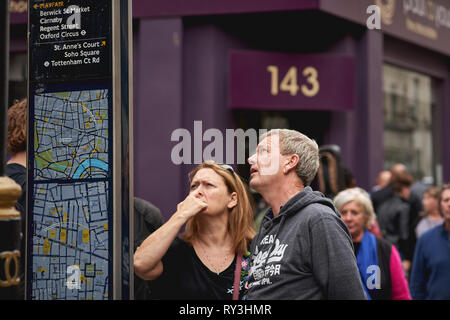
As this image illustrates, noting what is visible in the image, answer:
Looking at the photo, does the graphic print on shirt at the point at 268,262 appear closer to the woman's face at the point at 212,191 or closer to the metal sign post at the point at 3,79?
the woman's face at the point at 212,191

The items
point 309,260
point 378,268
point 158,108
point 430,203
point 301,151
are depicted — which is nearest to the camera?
point 309,260

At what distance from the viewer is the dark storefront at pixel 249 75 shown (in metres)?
10.6

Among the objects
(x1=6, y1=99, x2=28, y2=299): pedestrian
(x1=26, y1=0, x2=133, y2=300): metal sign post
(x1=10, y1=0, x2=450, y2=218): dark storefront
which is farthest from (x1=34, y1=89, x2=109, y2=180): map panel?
(x1=10, y1=0, x2=450, y2=218): dark storefront

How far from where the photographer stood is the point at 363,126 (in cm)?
1173

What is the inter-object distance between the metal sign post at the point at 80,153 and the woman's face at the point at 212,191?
92cm

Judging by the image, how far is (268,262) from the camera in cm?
305

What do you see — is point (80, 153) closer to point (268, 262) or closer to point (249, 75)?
point (268, 262)

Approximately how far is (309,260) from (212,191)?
1157 mm

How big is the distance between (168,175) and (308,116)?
8.03 feet

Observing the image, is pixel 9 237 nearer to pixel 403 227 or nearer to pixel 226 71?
pixel 403 227

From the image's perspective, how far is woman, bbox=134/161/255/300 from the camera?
3768 mm

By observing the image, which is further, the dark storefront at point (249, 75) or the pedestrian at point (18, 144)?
the dark storefront at point (249, 75)

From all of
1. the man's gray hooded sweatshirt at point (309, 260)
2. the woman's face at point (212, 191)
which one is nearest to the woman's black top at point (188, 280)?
the woman's face at point (212, 191)

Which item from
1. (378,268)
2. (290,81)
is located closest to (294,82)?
(290,81)
